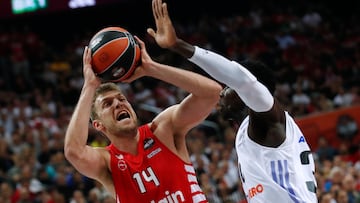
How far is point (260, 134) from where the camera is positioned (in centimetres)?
365

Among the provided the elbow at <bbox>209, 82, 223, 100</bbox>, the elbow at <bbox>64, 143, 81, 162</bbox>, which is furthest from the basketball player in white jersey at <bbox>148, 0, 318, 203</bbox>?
the elbow at <bbox>64, 143, 81, 162</bbox>

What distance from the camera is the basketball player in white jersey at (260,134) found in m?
3.43

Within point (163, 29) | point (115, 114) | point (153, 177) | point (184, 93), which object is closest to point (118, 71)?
point (163, 29)

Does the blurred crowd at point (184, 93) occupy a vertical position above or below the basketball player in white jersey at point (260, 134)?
below

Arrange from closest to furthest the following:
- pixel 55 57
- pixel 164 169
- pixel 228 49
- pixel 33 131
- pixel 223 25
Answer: pixel 164 169 → pixel 33 131 → pixel 55 57 → pixel 228 49 → pixel 223 25

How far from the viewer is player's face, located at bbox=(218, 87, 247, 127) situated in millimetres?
3980

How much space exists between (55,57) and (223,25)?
471 centimetres

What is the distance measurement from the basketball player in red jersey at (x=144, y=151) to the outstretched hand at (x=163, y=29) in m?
0.51

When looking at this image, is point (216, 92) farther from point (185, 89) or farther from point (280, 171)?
point (280, 171)

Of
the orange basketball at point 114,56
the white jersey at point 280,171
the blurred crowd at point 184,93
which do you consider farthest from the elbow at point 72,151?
the blurred crowd at point 184,93

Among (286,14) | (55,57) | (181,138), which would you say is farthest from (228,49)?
(181,138)

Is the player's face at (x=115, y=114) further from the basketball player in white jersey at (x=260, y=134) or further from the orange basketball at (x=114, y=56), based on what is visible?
the basketball player in white jersey at (x=260, y=134)

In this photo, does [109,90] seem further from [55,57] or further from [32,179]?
[55,57]

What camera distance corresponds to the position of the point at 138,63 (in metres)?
3.84
